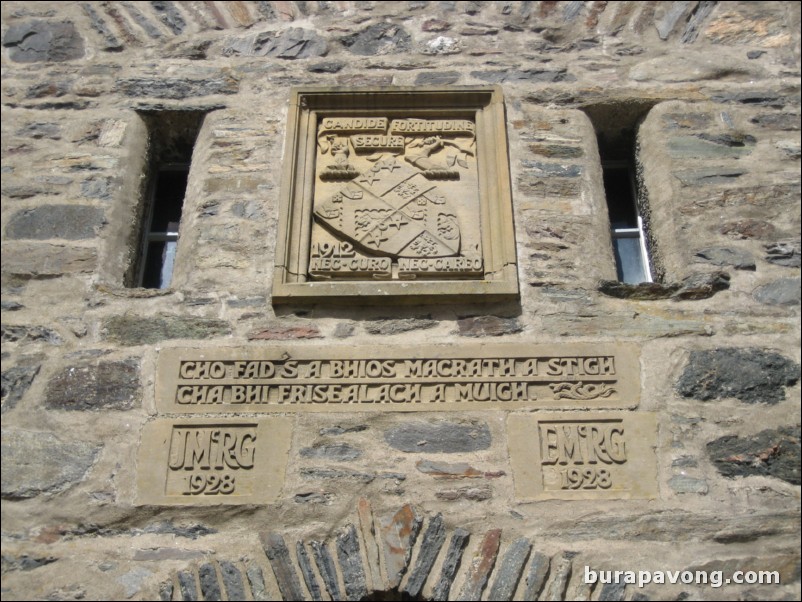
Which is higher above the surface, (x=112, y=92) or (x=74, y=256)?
Result: (x=112, y=92)

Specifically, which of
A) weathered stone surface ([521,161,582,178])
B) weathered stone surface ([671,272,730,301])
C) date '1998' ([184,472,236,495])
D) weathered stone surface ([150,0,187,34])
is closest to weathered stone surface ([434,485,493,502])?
date '1998' ([184,472,236,495])

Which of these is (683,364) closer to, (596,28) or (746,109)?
(746,109)

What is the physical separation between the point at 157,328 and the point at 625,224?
2.23m

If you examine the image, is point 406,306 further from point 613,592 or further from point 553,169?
point 613,592

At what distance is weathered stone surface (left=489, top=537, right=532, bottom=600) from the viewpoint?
310 cm

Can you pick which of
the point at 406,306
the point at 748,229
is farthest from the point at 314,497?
the point at 748,229

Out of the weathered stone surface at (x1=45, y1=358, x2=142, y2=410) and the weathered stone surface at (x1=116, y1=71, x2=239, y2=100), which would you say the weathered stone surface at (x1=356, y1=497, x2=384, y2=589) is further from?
the weathered stone surface at (x1=116, y1=71, x2=239, y2=100)

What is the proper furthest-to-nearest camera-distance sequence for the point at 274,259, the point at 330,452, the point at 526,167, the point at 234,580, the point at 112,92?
the point at 112,92 < the point at 526,167 < the point at 274,259 < the point at 330,452 < the point at 234,580

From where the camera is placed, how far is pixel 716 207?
402 cm

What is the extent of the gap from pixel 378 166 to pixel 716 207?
1.53 m

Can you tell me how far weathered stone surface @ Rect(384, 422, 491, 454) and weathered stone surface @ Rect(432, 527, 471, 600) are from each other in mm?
325

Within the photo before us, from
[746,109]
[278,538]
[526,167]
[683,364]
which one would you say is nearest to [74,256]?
[278,538]

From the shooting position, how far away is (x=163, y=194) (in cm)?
455

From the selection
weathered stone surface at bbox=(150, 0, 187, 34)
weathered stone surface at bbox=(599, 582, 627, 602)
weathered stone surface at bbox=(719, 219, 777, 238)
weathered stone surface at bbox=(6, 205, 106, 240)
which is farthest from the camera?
weathered stone surface at bbox=(150, 0, 187, 34)
